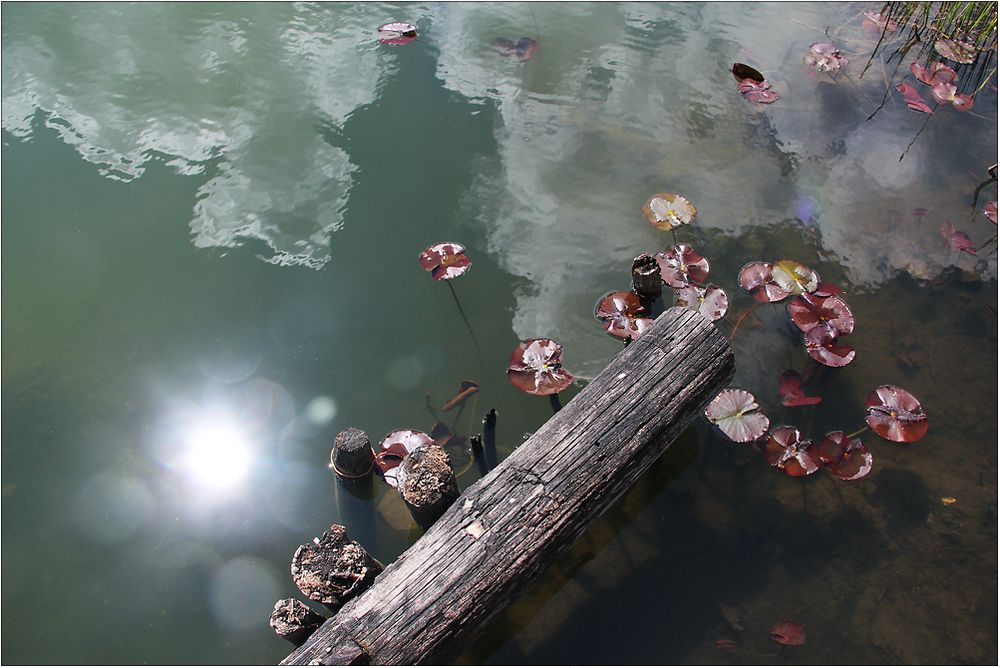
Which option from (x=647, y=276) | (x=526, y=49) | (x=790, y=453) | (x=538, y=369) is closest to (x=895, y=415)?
(x=790, y=453)

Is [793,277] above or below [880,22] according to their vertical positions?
below

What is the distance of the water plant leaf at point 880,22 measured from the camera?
4.50 metres

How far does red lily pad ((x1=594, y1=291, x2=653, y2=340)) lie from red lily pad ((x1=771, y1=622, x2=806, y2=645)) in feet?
3.99

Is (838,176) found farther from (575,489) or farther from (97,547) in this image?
(97,547)

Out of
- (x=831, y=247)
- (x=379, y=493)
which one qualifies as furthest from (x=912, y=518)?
(x=379, y=493)

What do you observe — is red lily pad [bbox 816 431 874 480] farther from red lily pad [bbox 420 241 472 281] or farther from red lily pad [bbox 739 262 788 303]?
red lily pad [bbox 420 241 472 281]

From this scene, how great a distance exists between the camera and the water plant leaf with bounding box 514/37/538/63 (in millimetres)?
4383

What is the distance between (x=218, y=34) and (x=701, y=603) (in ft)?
15.6

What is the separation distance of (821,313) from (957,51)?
2.70 metres

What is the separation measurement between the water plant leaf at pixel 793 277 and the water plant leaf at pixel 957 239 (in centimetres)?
88

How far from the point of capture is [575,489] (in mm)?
2092

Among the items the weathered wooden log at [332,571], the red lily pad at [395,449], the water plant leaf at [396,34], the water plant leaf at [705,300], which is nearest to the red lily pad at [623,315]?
the water plant leaf at [705,300]

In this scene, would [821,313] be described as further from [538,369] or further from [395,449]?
[395,449]

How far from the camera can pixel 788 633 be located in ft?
7.44
